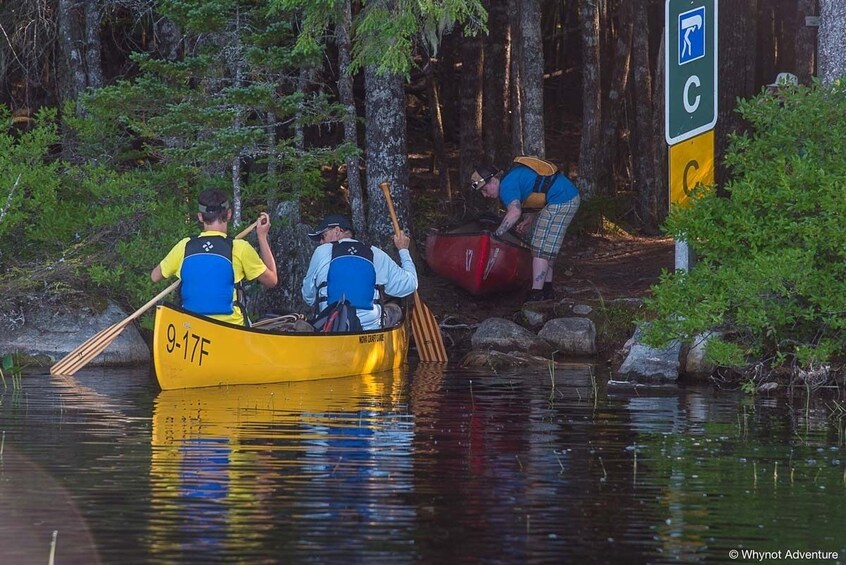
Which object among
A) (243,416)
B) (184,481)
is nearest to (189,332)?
(243,416)

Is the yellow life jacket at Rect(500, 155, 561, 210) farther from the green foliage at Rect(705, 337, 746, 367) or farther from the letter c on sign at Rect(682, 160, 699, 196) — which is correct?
the green foliage at Rect(705, 337, 746, 367)

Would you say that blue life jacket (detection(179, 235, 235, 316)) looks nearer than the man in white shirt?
Yes

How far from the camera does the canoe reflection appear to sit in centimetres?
640

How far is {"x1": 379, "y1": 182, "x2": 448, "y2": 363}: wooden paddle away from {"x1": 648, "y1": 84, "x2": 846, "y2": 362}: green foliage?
4049 mm

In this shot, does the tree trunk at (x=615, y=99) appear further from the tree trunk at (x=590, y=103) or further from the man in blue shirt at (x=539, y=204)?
the man in blue shirt at (x=539, y=204)

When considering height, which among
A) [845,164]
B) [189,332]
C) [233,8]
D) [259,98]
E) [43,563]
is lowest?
[43,563]

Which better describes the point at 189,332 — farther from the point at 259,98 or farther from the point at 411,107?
the point at 411,107

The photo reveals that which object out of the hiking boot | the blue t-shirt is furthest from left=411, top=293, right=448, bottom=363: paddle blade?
the blue t-shirt

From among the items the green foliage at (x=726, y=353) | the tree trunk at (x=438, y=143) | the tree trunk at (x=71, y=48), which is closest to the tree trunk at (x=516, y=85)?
the tree trunk at (x=438, y=143)

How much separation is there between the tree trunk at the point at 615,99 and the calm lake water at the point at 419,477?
11.9m

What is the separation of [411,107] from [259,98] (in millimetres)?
12946

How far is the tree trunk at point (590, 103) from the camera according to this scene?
2131cm

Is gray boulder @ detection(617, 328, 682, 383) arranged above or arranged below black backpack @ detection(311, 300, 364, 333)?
below

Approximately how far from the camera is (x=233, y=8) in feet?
51.0
